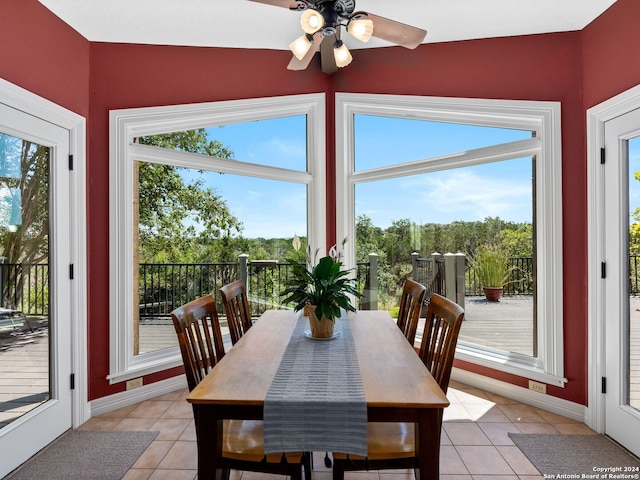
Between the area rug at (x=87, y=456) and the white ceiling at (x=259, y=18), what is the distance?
2759 millimetres

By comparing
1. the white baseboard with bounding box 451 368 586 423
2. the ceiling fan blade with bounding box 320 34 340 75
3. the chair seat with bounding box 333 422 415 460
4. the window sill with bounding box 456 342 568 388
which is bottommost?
the white baseboard with bounding box 451 368 586 423

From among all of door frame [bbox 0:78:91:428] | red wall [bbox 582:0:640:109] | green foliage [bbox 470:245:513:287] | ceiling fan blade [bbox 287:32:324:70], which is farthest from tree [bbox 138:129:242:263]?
red wall [bbox 582:0:640:109]

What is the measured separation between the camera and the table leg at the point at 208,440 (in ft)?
4.53

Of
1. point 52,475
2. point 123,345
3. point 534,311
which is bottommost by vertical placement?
point 52,475

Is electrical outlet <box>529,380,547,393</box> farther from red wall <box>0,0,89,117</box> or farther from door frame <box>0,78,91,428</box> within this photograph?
red wall <box>0,0,89,117</box>

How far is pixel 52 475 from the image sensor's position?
2193 millimetres

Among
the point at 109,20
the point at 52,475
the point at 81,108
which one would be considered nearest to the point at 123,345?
the point at 52,475

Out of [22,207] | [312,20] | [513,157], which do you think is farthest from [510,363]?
[22,207]

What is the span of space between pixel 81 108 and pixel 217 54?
1143 millimetres

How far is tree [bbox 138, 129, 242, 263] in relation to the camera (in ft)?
10.7

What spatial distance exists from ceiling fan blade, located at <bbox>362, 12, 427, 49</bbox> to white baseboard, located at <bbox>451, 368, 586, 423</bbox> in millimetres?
2621

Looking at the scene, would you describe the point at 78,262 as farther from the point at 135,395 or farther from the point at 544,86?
the point at 544,86

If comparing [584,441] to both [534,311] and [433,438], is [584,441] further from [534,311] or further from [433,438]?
[433,438]

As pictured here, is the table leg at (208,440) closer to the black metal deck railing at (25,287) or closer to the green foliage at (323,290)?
the green foliage at (323,290)
